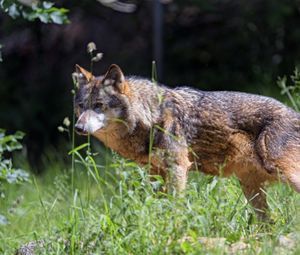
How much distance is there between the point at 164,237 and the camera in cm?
535

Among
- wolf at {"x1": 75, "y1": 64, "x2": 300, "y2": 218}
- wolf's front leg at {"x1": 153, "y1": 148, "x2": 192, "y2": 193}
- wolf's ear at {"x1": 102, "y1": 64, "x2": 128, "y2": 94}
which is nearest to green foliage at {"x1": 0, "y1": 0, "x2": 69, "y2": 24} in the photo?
wolf at {"x1": 75, "y1": 64, "x2": 300, "y2": 218}

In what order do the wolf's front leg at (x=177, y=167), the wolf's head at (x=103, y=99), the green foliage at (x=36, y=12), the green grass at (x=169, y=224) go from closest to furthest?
the green grass at (x=169, y=224)
the wolf's front leg at (x=177, y=167)
the wolf's head at (x=103, y=99)
the green foliage at (x=36, y=12)

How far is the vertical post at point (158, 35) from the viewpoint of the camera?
41.4 feet

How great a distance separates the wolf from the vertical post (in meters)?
5.38

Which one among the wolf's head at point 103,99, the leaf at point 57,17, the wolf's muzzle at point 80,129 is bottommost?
the wolf's muzzle at point 80,129

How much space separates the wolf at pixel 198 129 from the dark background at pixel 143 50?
4.41m

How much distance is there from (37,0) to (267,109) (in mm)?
2306

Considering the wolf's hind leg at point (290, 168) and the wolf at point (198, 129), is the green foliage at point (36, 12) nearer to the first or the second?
the wolf at point (198, 129)

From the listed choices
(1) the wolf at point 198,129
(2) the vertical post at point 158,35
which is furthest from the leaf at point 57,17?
(2) the vertical post at point 158,35

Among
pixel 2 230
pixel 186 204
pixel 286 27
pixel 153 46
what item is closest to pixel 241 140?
pixel 186 204

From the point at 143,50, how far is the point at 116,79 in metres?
6.42

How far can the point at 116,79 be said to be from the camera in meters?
7.14

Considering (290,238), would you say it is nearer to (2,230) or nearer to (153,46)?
(2,230)

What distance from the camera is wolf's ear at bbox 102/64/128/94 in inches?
277
